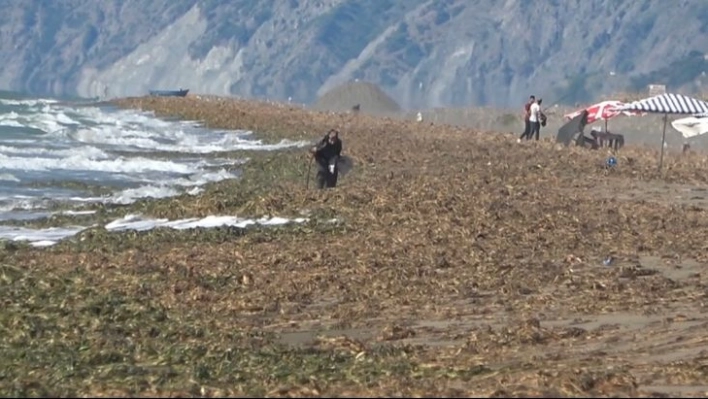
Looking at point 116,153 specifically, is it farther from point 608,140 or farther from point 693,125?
point 693,125

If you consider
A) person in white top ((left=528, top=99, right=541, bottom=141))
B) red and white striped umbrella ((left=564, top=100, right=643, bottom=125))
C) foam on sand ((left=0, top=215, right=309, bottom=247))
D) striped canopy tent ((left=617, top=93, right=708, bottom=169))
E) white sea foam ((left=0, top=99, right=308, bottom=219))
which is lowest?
white sea foam ((left=0, top=99, right=308, bottom=219))

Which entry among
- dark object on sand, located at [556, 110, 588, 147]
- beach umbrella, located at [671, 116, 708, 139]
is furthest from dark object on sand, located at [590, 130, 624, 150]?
beach umbrella, located at [671, 116, 708, 139]

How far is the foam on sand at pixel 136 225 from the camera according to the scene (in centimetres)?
1979

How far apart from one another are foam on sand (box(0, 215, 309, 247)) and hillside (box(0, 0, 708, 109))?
114696 millimetres

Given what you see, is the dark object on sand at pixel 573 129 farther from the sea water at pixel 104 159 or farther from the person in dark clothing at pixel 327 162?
the person in dark clothing at pixel 327 162

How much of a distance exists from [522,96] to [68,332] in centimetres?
14146

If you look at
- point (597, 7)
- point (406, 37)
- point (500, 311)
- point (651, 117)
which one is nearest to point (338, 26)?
point (406, 37)

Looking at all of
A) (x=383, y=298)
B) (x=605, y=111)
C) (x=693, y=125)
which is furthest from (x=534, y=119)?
(x=383, y=298)

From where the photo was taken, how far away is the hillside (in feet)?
487

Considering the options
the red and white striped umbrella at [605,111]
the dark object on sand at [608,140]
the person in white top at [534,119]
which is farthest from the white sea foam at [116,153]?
the dark object on sand at [608,140]

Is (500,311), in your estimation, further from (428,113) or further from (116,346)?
(428,113)

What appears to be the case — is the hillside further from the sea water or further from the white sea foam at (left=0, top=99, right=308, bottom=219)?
the sea water

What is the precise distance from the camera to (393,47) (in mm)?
164375

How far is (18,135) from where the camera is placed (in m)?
51.5
